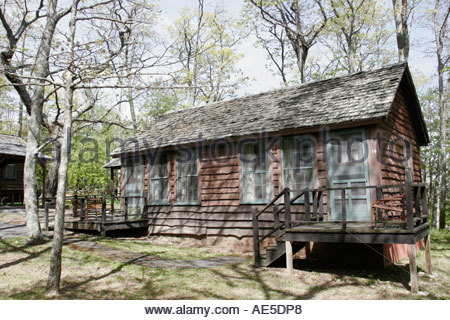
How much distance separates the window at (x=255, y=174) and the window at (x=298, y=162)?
68 cm

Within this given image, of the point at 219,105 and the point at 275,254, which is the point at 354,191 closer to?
the point at 275,254

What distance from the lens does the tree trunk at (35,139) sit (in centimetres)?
1118

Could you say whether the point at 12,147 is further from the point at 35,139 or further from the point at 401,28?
the point at 401,28

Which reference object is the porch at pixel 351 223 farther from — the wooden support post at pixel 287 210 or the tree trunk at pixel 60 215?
the tree trunk at pixel 60 215

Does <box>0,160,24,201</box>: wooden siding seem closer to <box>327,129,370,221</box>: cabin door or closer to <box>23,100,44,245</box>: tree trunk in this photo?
<box>23,100,44,245</box>: tree trunk

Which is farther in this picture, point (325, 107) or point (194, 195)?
point (194, 195)

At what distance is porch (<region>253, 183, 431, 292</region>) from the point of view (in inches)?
283

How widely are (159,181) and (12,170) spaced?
18.5 m

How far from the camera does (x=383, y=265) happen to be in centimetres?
901

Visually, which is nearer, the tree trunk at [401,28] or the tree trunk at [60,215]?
the tree trunk at [60,215]

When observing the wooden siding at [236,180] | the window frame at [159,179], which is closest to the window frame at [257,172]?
the wooden siding at [236,180]

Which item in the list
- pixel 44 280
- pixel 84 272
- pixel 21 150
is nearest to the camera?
pixel 44 280

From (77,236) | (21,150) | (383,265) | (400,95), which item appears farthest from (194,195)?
(21,150)

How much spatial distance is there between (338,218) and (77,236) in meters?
9.55
